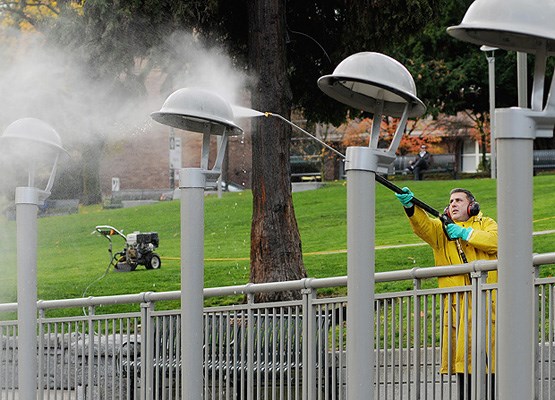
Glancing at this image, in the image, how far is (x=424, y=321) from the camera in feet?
24.0

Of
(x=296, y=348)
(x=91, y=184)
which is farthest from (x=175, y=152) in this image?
(x=296, y=348)

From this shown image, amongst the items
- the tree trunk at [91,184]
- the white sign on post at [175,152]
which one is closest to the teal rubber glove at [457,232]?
the tree trunk at [91,184]

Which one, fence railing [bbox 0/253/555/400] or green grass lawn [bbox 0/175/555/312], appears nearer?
fence railing [bbox 0/253/555/400]

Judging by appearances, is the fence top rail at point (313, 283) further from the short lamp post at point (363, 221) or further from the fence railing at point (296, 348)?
the short lamp post at point (363, 221)

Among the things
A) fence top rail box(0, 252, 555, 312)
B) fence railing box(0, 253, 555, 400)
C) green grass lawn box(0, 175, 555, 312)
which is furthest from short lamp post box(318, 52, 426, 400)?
green grass lawn box(0, 175, 555, 312)

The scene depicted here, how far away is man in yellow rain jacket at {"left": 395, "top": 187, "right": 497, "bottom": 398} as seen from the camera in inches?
284

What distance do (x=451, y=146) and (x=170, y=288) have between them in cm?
3535

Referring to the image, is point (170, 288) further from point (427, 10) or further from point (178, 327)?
point (178, 327)

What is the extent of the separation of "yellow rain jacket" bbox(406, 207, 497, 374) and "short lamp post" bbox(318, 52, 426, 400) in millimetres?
2170

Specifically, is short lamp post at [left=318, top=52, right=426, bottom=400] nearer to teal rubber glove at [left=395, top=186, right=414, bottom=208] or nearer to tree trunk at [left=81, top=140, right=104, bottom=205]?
teal rubber glove at [left=395, top=186, right=414, bottom=208]

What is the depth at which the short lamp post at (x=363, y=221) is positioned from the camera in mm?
4914

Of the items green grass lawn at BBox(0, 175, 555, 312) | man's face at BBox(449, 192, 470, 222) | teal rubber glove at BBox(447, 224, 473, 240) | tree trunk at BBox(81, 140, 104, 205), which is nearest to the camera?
teal rubber glove at BBox(447, 224, 473, 240)

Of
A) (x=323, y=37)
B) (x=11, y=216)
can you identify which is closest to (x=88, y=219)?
(x=11, y=216)

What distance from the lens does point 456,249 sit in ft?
25.3
